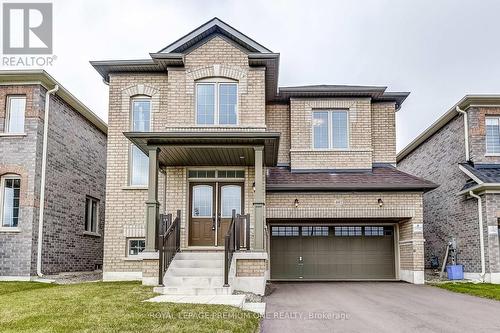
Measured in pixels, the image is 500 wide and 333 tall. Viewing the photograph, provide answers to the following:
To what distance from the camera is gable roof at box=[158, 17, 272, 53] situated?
13.9 metres

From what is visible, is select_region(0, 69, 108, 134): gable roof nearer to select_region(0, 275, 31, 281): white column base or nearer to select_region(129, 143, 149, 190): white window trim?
select_region(129, 143, 149, 190): white window trim

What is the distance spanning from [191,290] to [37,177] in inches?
264

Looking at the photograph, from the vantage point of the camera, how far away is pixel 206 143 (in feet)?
39.0

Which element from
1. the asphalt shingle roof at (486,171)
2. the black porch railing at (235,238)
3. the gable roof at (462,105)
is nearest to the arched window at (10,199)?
the black porch railing at (235,238)

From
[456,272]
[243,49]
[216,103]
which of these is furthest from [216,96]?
[456,272]

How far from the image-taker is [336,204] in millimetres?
15031

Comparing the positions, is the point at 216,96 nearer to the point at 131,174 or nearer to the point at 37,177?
the point at 131,174

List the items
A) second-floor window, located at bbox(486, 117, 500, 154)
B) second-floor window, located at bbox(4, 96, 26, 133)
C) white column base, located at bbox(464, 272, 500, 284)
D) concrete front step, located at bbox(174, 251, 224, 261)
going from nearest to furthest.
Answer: concrete front step, located at bbox(174, 251, 224, 261) < second-floor window, located at bbox(4, 96, 26, 133) < white column base, located at bbox(464, 272, 500, 284) < second-floor window, located at bbox(486, 117, 500, 154)

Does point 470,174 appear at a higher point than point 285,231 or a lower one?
higher

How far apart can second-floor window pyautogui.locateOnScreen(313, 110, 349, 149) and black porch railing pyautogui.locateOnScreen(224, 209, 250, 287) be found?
5110 mm

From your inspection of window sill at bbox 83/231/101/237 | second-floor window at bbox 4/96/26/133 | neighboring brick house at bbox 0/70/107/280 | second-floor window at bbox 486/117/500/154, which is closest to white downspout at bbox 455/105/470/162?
second-floor window at bbox 486/117/500/154

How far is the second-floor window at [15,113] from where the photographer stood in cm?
1438

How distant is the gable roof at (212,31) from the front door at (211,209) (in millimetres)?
3940

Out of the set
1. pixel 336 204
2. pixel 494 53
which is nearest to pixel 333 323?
pixel 336 204
